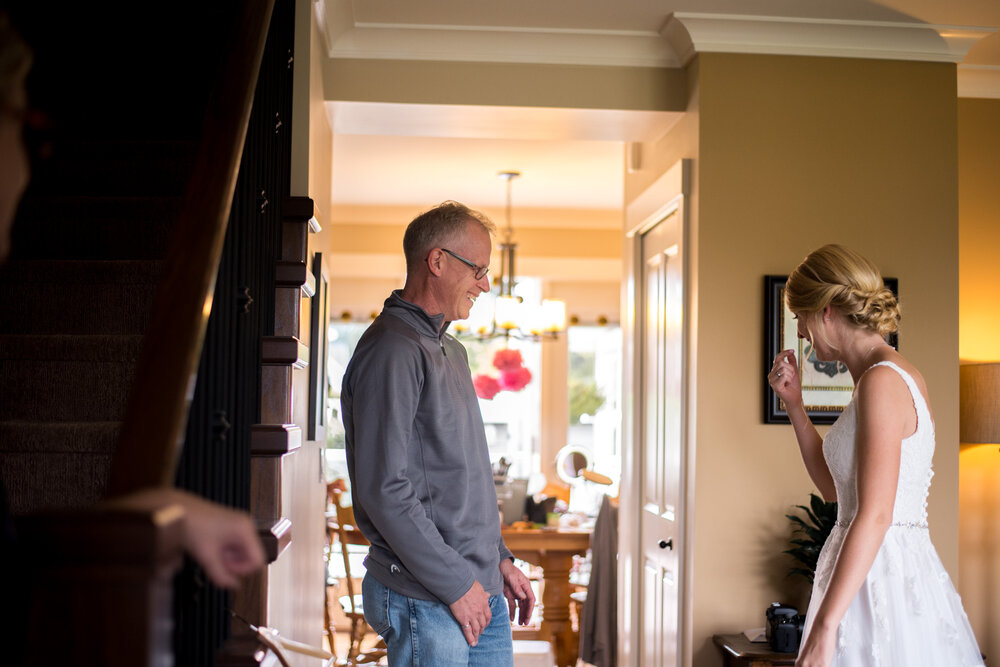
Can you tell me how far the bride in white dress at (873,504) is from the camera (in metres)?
1.97

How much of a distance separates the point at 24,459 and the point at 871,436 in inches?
67.0

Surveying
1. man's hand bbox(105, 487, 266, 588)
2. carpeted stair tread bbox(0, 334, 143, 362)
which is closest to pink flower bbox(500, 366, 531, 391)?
carpeted stair tread bbox(0, 334, 143, 362)

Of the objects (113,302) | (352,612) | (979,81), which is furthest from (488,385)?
(113,302)

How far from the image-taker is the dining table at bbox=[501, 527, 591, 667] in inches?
198

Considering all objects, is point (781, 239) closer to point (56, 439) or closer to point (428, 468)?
point (428, 468)

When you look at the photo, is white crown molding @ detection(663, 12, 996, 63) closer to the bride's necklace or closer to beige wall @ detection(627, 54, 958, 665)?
beige wall @ detection(627, 54, 958, 665)

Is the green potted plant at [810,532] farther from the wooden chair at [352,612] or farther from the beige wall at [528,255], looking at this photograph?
the beige wall at [528,255]

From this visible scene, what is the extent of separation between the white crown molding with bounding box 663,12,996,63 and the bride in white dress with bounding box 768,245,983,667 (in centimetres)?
162

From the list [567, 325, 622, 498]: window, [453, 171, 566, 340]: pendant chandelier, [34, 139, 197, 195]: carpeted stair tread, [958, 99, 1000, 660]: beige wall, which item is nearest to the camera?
[34, 139, 197, 195]: carpeted stair tread

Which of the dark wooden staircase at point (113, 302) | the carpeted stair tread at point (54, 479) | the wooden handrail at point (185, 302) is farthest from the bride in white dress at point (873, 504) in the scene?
the carpeted stair tread at point (54, 479)

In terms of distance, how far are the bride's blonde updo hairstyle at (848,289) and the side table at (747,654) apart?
1.43m

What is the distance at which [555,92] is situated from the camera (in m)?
3.74

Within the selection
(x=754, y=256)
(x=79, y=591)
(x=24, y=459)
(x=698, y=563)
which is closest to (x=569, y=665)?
(x=698, y=563)

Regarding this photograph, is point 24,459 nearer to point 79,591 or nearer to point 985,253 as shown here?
point 79,591
